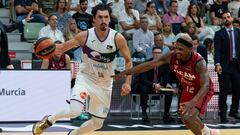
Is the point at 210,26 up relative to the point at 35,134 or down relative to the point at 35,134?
up

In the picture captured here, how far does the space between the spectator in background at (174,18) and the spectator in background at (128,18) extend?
79cm

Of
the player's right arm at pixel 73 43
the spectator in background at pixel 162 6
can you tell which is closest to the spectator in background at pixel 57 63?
the player's right arm at pixel 73 43

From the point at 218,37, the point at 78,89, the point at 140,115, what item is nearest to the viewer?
the point at 78,89

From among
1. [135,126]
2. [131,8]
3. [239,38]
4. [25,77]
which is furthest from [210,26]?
[25,77]

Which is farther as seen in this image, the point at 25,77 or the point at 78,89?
the point at 25,77

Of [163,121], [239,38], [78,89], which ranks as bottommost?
[163,121]

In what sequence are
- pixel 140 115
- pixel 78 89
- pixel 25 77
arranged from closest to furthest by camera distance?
1. pixel 78 89
2. pixel 25 77
3. pixel 140 115

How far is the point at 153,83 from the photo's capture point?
12844 millimetres

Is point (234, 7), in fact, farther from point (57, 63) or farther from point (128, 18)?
point (57, 63)

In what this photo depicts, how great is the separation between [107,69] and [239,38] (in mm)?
5077

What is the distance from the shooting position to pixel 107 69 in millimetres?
8539

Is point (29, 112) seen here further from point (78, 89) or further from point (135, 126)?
point (78, 89)

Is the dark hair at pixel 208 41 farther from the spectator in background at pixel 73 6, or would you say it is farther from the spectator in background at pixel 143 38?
the spectator in background at pixel 73 6

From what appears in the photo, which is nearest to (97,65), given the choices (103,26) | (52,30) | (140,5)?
(103,26)
